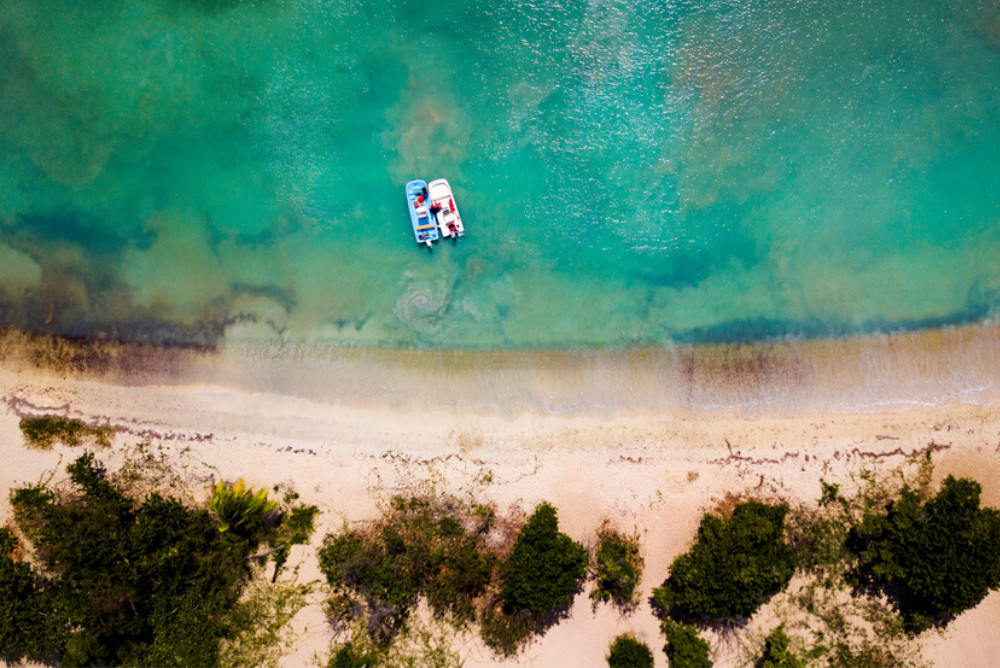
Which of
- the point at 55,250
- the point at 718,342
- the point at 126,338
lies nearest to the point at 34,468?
the point at 126,338

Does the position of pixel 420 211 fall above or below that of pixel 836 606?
above

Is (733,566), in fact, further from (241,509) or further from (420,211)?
(241,509)

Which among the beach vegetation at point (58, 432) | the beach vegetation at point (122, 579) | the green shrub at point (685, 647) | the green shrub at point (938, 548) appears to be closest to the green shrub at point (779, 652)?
the green shrub at point (685, 647)

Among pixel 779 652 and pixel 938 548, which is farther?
pixel 779 652

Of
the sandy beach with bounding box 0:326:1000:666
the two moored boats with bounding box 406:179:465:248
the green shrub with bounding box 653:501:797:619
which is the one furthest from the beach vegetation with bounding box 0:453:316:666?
the green shrub with bounding box 653:501:797:619

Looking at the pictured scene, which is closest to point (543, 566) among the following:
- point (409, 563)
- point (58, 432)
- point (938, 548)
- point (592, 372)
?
point (409, 563)
